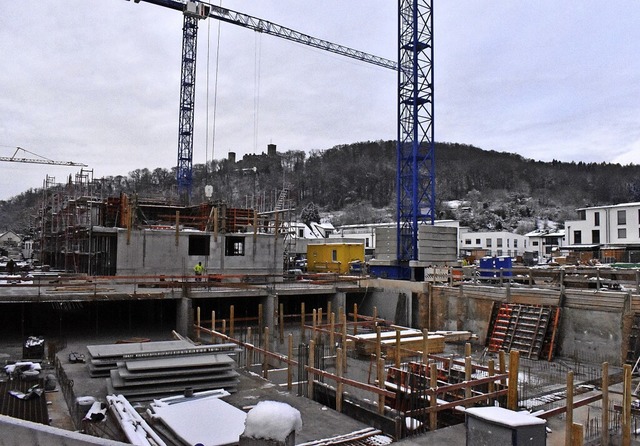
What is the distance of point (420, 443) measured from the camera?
9.59m

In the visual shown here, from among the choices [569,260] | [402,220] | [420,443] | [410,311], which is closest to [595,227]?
[569,260]

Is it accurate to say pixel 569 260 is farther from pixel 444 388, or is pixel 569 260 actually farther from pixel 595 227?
pixel 444 388

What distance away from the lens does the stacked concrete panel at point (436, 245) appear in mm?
33281

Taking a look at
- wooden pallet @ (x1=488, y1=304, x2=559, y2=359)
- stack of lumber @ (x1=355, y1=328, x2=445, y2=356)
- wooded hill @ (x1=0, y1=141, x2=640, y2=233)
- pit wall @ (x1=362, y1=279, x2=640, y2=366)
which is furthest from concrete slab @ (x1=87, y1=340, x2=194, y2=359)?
wooded hill @ (x1=0, y1=141, x2=640, y2=233)

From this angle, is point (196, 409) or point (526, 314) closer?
point (196, 409)

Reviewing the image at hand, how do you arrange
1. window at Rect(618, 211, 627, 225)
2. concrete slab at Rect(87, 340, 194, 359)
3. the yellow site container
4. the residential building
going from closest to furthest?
concrete slab at Rect(87, 340, 194, 359) → the yellow site container → the residential building → window at Rect(618, 211, 627, 225)

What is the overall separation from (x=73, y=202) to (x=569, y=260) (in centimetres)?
4191

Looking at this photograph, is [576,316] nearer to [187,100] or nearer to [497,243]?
[187,100]

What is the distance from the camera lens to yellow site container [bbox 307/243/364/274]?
1681 inches

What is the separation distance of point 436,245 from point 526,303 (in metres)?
12.1

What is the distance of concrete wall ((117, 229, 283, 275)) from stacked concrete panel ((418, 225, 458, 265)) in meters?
9.08

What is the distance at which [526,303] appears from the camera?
71.7 feet

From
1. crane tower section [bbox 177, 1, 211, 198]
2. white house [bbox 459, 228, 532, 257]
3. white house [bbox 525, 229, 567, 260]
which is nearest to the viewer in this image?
crane tower section [bbox 177, 1, 211, 198]

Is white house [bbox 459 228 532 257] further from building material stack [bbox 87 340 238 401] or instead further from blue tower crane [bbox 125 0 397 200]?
building material stack [bbox 87 340 238 401]
